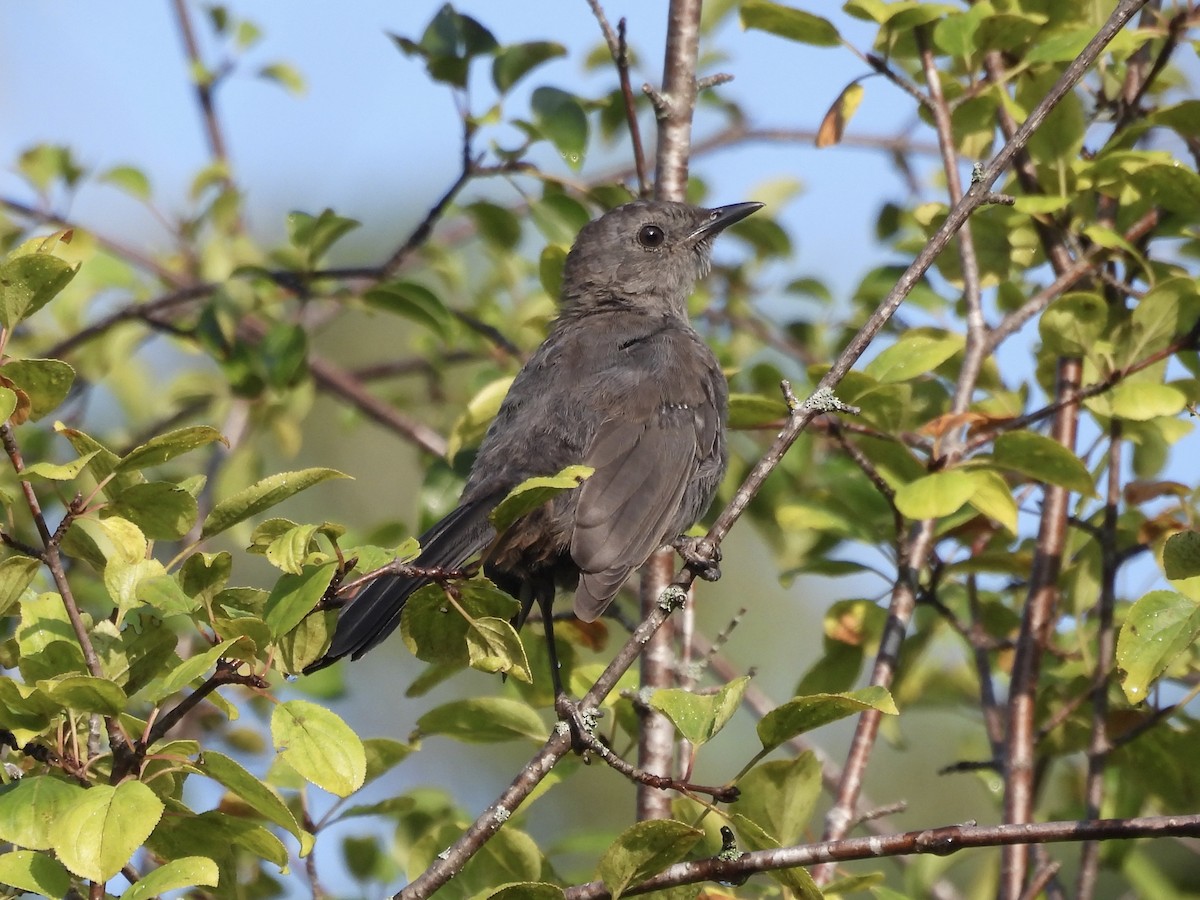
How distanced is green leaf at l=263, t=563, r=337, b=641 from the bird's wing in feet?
4.69

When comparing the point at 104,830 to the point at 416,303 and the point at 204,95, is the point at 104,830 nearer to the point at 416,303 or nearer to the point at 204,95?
the point at 416,303

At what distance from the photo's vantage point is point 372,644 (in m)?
3.13

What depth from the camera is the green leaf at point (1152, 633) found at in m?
2.48

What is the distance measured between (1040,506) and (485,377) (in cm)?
184

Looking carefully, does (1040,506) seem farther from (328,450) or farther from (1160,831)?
(328,450)

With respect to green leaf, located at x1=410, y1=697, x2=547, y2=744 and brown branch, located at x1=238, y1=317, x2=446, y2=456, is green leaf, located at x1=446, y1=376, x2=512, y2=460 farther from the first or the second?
green leaf, located at x1=410, y1=697, x2=547, y2=744

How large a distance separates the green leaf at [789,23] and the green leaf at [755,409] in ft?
Answer: 3.51

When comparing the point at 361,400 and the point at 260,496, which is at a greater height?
the point at 361,400

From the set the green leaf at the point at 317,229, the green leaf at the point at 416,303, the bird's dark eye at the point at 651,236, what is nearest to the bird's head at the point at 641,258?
the bird's dark eye at the point at 651,236

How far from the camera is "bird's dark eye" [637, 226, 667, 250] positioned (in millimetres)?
5430

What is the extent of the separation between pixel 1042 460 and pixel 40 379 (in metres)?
2.28

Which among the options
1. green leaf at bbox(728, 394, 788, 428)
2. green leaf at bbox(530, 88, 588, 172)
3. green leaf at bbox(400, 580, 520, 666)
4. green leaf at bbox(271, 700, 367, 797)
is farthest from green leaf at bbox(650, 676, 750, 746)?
green leaf at bbox(530, 88, 588, 172)

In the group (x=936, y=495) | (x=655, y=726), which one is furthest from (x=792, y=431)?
(x=655, y=726)

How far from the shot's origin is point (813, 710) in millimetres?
2352
